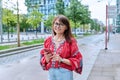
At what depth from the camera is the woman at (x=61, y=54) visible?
3535 millimetres

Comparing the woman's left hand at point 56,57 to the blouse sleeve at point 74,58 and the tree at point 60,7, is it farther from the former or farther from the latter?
the tree at point 60,7

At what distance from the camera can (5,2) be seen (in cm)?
2569

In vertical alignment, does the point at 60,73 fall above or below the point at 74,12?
below

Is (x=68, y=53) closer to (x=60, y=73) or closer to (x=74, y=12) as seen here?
(x=60, y=73)

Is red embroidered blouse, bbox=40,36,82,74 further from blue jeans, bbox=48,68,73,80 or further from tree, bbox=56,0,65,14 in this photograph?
tree, bbox=56,0,65,14

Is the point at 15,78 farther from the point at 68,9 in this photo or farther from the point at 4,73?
the point at 68,9

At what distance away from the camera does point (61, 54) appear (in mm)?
3551

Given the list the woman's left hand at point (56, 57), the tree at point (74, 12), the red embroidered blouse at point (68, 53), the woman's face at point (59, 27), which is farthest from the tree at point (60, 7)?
Answer: the woman's left hand at point (56, 57)

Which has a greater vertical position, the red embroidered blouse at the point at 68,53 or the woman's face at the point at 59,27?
the woman's face at the point at 59,27

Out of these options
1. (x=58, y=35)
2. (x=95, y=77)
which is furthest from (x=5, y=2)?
(x=58, y=35)

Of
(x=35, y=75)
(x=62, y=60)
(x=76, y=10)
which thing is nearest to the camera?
(x=62, y=60)

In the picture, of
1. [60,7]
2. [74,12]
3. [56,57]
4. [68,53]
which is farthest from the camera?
[60,7]

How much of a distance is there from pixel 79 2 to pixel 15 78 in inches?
2037

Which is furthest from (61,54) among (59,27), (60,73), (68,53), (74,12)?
(74,12)
